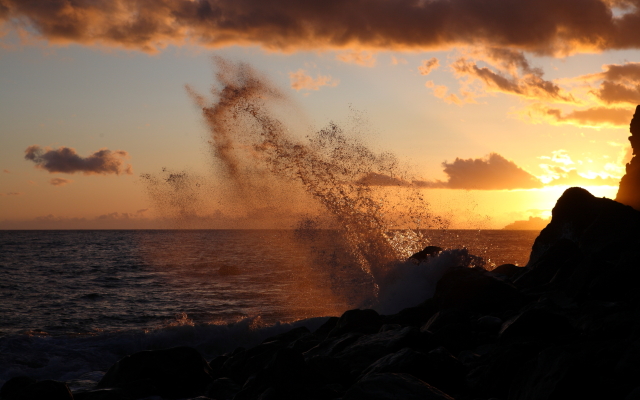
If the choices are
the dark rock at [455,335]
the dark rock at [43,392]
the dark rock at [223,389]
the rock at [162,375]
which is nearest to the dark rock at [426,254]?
the dark rock at [455,335]

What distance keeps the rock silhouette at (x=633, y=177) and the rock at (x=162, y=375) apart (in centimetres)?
3219

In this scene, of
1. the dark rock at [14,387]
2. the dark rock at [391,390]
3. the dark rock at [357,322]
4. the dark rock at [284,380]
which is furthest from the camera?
the dark rock at [357,322]

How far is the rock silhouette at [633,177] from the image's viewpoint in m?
33.3

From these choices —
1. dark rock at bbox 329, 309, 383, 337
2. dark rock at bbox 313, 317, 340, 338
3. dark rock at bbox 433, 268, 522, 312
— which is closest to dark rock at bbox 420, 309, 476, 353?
dark rock at bbox 433, 268, 522, 312

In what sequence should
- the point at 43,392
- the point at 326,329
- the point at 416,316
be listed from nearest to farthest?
the point at 43,392, the point at 416,316, the point at 326,329

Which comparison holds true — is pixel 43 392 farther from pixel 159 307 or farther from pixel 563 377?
pixel 159 307

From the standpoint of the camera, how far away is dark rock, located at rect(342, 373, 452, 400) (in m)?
6.48

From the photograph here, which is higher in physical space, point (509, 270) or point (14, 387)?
point (509, 270)

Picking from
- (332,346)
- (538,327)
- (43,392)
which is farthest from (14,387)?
(538,327)

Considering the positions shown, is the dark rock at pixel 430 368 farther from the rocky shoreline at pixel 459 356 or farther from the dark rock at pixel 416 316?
the dark rock at pixel 416 316

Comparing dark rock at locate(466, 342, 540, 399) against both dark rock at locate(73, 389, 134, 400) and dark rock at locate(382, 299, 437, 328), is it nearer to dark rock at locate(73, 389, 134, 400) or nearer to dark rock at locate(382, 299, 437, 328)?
dark rock at locate(73, 389, 134, 400)

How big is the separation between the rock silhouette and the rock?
106 feet

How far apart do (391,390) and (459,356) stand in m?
3.61

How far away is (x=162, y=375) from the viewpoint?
10344mm
